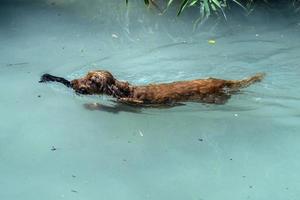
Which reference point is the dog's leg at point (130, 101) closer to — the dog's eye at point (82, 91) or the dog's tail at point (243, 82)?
the dog's eye at point (82, 91)

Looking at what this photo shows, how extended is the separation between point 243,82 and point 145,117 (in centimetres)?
97

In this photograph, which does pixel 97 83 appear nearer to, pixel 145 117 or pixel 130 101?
pixel 130 101

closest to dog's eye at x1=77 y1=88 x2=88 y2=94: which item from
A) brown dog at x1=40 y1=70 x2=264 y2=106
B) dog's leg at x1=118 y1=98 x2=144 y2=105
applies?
brown dog at x1=40 y1=70 x2=264 y2=106

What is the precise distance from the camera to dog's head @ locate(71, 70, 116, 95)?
448cm

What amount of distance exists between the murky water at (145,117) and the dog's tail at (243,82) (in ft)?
0.29

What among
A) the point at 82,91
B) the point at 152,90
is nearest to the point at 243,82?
the point at 152,90

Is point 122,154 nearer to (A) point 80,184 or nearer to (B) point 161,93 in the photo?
(A) point 80,184

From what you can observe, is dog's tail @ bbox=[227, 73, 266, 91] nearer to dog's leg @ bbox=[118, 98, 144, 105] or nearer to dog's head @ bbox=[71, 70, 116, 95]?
dog's leg @ bbox=[118, 98, 144, 105]

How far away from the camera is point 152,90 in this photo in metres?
4.60

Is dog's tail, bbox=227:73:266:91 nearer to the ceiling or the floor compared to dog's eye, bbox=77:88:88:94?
nearer to the ceiling

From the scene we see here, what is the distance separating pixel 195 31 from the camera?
250 inches

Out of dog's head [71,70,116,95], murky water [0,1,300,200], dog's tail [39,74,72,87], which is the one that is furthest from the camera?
dog's tail [39,74,72,87]

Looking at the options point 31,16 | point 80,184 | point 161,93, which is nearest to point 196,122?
point 161,93

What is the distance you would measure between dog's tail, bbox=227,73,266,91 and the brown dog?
2.7 inches
